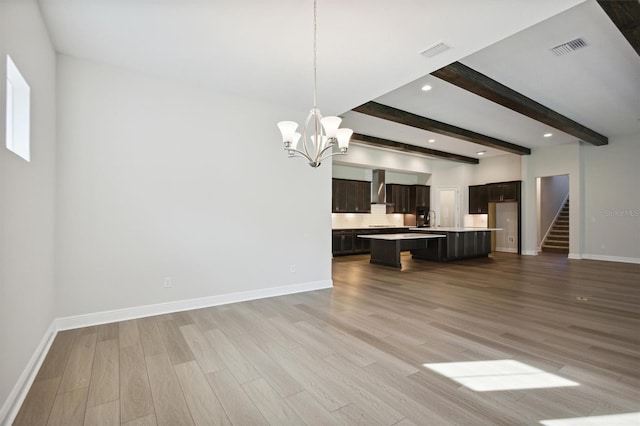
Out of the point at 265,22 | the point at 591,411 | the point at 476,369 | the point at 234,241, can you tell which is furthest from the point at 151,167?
the point at 591,411

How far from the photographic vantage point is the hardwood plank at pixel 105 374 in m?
1.99

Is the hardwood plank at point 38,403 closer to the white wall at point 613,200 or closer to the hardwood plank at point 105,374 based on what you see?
the hardwood plank at point 105,374

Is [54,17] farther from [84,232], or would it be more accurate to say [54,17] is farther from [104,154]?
[84,232]

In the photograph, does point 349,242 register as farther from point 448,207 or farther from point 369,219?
point 448,207

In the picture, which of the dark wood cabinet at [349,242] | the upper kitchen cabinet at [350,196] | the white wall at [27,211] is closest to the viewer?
Result: the white wall at [27,211]

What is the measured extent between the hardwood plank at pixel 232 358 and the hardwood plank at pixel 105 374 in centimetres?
74

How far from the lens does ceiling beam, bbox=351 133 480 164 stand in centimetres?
748

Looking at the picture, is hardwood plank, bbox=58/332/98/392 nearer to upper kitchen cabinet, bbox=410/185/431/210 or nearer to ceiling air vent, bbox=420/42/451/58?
ceiling air vent, bbox=420/42/451/58

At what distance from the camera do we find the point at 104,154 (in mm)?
3383

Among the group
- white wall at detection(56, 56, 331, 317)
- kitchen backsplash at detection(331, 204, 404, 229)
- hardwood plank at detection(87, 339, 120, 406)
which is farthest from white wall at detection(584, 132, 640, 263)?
hardwood plank at detection(87, 339, 120, 406)

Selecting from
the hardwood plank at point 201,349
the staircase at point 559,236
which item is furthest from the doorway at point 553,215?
the hardwood plank at point 201,349

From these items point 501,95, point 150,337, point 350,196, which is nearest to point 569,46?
point 501,95

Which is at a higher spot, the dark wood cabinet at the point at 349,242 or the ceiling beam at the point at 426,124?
the ceiling beam at the point at 426,124

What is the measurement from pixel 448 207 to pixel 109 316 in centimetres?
1056
